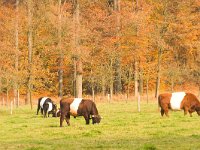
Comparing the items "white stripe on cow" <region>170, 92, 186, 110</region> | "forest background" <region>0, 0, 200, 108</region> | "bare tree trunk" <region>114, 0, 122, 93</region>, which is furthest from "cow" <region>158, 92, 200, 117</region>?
"bare tree trunk" <region>114, 0, 122, 93</region>

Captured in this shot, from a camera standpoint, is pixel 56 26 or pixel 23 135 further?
pixel 56 26

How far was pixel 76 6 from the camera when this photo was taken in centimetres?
4831

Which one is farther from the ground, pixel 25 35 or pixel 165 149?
pixel 25 35

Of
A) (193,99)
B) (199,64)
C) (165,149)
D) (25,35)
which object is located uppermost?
(25,35)

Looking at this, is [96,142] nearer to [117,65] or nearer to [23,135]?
A: [23,135]

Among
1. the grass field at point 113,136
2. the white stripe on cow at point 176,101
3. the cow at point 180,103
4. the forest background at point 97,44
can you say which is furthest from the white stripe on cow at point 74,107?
the forest background at point 97,44

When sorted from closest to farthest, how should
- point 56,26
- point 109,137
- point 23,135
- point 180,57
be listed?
point 109,137
point 23,135
point 56,26
point 180,57

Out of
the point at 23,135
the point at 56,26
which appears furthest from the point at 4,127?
the point at 56,26

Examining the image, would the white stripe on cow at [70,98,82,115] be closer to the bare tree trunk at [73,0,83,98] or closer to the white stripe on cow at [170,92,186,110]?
the white stripe on cow at [170,92,186,110]

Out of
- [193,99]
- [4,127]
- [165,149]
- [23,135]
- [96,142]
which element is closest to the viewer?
[165,149]

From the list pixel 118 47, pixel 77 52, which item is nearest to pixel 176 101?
pixel 77 52

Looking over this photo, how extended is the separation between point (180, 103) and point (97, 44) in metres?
25.8

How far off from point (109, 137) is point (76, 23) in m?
31.1

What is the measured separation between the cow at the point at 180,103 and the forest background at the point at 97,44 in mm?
11081
